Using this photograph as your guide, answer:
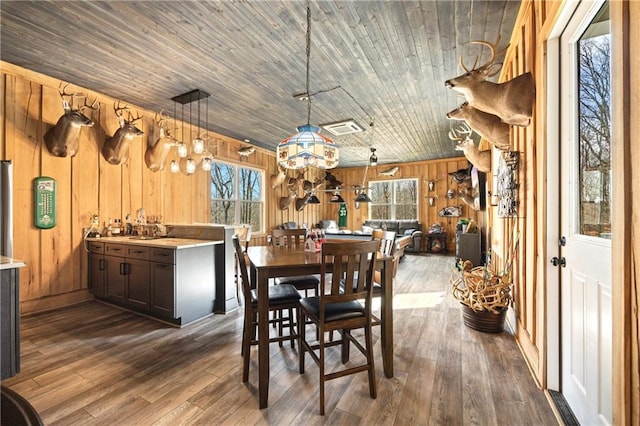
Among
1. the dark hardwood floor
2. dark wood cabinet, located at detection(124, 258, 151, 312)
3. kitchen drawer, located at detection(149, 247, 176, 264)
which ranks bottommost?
the dark hardwood floor

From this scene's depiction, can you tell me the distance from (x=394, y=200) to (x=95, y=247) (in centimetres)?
824

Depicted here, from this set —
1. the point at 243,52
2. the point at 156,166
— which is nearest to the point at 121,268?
the point at 156,166

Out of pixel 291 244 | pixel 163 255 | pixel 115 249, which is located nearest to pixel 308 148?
pixel 291 244

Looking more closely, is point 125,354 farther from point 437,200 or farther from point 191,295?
point 437,200

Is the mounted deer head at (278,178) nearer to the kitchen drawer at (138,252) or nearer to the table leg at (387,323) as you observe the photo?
the kitchen drawer at (138,252)

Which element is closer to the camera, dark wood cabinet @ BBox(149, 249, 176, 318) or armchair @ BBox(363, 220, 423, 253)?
dark wood cabinet @ BBox(149, 249, 176, 318)

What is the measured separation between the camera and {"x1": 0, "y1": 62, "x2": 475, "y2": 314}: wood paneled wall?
3389 mm

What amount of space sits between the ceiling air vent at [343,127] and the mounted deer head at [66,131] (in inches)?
137

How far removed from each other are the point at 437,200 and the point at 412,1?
751 centimetres

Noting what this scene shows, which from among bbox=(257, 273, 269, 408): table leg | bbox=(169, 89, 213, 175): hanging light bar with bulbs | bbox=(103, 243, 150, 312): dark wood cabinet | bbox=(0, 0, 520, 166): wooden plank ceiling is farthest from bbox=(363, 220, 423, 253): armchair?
bbox=(257, 273, 269, 408): table leg

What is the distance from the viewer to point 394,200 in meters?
9.86

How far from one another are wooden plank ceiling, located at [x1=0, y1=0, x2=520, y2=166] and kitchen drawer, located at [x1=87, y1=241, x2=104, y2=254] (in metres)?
2.08

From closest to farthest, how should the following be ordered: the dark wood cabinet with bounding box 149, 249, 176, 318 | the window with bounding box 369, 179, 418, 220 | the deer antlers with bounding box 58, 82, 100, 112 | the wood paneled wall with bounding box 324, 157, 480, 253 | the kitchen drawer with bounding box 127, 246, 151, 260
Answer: the dark wood cabinet with bounding box 149, 249, 176, 318
the kitchen drawer with bounding box 127, 246, 151, 260
the deer antlers with bounding box 58, 82, 100, 112
the wood paneled wall with bounding box 324, 157, 480, 253
the window with bounding box 369, 179, 418, 220

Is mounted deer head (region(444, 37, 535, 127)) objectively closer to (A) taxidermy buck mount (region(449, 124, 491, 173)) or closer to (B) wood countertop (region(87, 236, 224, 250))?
(A) taxidermy buck mount (region(449, 124, 491, 173))
